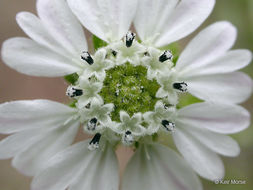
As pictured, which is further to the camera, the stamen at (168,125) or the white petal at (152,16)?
the white petal at (152,16)

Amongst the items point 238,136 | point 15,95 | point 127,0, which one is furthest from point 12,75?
point 127,0

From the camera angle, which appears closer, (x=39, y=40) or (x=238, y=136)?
(x=39, y=40)

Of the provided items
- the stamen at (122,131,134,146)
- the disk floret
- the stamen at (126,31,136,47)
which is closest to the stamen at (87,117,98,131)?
the disk floret

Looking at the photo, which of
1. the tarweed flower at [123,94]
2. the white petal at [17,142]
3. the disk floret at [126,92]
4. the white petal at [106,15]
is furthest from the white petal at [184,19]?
the white petal at [17,142]

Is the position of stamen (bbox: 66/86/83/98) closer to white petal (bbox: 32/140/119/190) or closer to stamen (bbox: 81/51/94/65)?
stamen (bbox: 81/51/94/65)

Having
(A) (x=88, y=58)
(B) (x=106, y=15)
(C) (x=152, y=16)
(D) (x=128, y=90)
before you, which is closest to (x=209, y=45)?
(C) (x=152, y=16)

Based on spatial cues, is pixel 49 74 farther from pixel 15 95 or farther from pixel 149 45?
pixel 15 95

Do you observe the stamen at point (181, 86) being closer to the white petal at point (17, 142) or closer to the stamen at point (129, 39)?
the stamen at point (129, 39)
